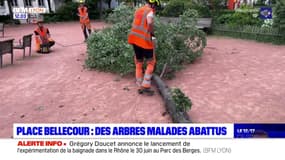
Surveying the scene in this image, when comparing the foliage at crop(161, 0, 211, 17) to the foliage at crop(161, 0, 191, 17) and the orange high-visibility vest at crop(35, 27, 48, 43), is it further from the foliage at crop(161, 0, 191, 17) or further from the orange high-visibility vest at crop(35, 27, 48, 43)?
the orange high-visibility vest at crop(35, 27, 48, 43)

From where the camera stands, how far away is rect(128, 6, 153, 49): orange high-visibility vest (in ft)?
15.6

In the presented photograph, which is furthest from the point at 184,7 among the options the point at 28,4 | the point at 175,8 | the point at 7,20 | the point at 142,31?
the point at 28,4

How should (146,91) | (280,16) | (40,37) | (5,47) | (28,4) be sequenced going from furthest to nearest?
(28,4), (280,16), (40,37), (5,47), (146,91)

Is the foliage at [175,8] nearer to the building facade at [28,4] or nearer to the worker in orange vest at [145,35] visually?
the worker in orange vest at [145,35]

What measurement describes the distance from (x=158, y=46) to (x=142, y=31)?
1.41 meters

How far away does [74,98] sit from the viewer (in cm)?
518

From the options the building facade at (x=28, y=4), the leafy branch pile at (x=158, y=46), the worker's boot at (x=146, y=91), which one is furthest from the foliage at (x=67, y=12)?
the worker's boot at (x=146, y=91)

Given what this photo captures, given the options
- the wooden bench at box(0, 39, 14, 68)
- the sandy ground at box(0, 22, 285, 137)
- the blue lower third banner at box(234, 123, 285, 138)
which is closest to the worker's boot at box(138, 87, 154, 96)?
the sandy ground at box(0, 22, 285, 137)

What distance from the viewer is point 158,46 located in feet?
20.3

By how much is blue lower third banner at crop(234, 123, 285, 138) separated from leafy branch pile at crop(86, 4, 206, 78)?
9.41 feet

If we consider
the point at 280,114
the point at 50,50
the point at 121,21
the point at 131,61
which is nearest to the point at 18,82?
the point at 131,61

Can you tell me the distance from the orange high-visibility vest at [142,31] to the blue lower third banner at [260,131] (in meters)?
2.24

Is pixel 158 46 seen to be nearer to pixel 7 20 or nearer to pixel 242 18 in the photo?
pixel 242 18

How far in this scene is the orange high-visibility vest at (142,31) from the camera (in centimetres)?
475
